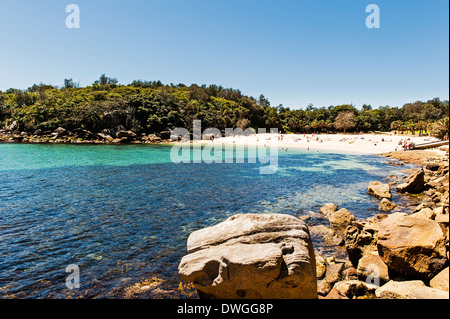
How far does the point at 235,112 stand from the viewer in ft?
363

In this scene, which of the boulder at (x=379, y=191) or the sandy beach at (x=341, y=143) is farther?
the sandy beach at (x=341, y=143)

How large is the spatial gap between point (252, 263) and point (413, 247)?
5625 mm

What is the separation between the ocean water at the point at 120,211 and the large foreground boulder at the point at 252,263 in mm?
3855

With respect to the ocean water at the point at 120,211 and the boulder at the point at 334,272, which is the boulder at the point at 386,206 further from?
the boulder at the point at 334,272

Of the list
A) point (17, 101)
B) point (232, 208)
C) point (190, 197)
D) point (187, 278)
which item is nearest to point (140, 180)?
point (190, 197)

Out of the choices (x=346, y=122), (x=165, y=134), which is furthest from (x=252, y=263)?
(x=346, y=122)

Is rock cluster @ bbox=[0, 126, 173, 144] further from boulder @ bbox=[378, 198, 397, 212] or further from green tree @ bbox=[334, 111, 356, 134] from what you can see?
boulder @ bbox=[378, 198, 397, 212]

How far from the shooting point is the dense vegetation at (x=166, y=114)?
87.7m

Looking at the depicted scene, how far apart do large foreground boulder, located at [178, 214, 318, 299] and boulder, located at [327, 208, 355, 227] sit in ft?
33.7

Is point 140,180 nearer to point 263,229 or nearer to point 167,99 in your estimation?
point 263,229

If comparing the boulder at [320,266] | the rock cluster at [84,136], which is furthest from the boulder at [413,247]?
the rock cluster at [84,136]

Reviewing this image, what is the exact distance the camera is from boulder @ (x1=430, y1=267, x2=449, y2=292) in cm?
695

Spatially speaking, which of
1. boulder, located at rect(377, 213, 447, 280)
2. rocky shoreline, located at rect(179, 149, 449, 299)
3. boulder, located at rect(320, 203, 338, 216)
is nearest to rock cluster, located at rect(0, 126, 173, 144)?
boulder, located at rect(320, 203, 338, 216)

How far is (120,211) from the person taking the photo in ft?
60.1
